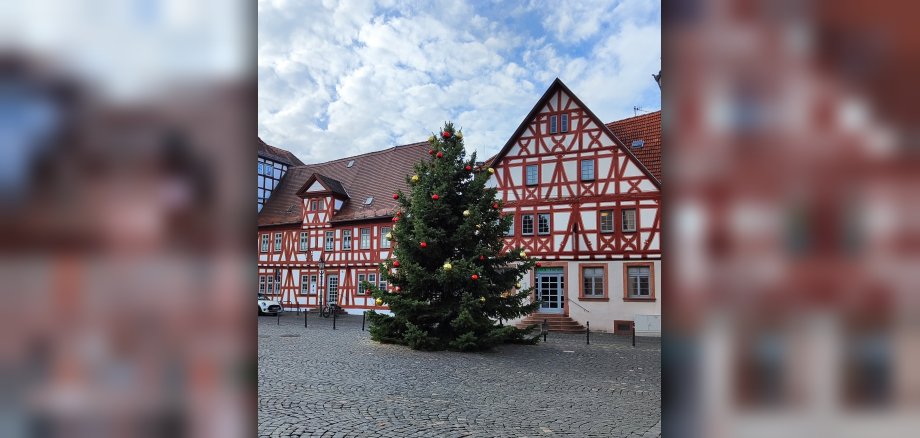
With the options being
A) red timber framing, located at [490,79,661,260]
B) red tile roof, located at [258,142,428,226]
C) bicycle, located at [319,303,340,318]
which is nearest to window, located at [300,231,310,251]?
red tile roof, located at [258,142,428,226]

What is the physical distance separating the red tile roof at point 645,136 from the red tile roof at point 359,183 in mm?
11010

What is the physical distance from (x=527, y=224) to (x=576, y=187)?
2.53 metres

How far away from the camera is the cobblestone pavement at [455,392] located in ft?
20.2

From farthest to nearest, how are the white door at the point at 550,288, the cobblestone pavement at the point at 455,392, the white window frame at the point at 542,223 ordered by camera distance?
the white window frame at the point at 542,223 < the white door at the point at 550,288 < the cobblestone pavement at the point at 455,392

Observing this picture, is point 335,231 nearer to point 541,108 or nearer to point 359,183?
point 359,183

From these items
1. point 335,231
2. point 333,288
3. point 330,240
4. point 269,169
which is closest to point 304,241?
point 330,240

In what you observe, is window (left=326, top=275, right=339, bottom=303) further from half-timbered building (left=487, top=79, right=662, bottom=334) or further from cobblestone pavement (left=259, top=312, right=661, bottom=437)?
cobblestone pavement (left=259, top=312, right=661, bottom=437)

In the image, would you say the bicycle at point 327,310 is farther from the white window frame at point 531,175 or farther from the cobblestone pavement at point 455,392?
Result: the cobblestone pavement at point 455,392

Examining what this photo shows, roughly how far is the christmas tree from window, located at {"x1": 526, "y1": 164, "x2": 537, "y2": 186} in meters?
7.60

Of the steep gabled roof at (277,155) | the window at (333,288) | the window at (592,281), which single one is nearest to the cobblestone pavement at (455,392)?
the window at (592,281)
